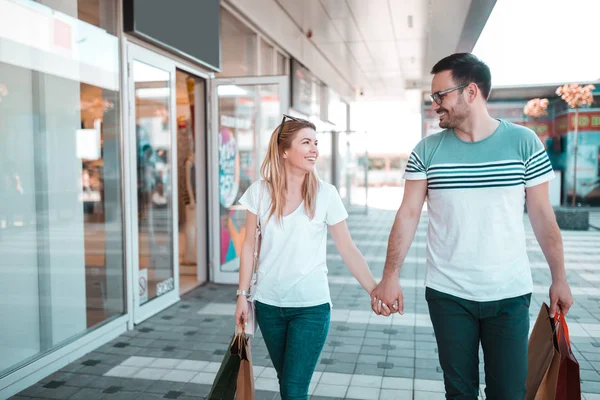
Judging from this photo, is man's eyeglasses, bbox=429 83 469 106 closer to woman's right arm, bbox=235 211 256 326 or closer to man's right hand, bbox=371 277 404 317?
man's right hand, bbox=371 277 404 317

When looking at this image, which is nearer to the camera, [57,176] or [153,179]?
[57,176]

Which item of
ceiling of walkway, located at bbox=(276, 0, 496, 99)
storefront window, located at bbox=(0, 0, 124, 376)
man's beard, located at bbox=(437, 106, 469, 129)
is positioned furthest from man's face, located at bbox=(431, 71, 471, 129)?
ceiling of walkway, located at bbox=(276, 0, 496, 99)

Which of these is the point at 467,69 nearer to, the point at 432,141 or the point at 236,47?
the point at 432,141

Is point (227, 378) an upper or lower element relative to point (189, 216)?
lower

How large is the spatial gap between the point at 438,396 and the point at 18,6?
3420 mm

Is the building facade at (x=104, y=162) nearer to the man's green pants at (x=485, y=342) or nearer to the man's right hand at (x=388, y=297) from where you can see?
the man's right hand at (x=388, y=297)

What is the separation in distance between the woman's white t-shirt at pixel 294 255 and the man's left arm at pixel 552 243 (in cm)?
77

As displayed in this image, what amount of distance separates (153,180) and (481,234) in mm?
4783

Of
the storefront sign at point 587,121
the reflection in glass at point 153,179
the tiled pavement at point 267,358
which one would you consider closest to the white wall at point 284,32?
the reflection in glass at point 153,179

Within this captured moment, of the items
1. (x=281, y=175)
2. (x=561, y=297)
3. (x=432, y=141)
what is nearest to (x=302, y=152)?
(x=281, y=175)

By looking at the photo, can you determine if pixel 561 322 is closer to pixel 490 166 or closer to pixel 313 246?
pixel 490 166

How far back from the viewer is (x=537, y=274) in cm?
741

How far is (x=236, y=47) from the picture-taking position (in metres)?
7.87

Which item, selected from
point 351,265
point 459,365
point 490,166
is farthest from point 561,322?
point 351,265
